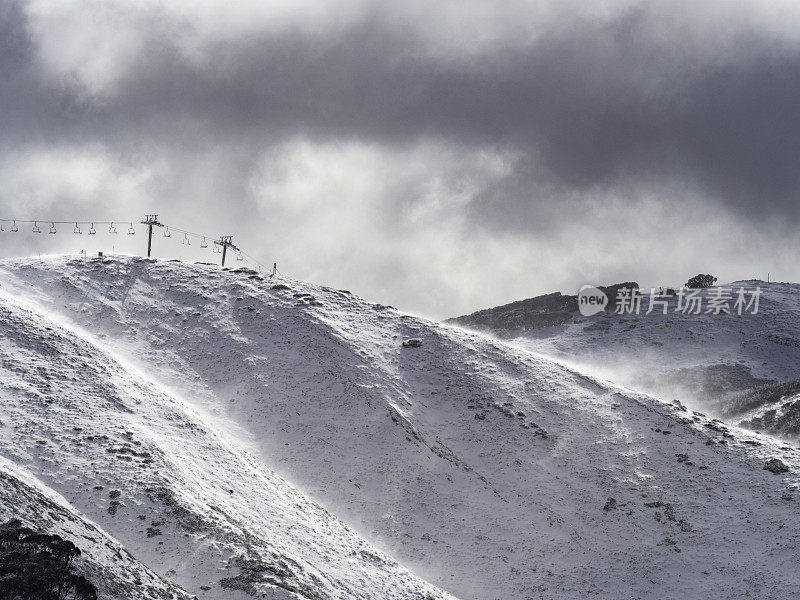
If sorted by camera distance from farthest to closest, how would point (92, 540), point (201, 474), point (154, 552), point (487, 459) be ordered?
point (487, 459) → point (201, 474) → point (154, 552) → point (92, 540)

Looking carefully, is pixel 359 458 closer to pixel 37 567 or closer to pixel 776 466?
pixel 37 567

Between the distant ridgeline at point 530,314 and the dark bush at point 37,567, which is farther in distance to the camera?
the distant ridgeline at point 530,314

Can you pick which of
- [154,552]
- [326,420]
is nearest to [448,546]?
[326,420]

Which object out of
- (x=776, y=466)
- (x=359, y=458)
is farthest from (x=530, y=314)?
(x=359, y=458)

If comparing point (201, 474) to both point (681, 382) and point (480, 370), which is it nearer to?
point (480, 370)

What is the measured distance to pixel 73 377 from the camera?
135ft

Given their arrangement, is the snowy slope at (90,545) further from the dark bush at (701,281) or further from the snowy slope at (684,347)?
the dark bush at (701,281)

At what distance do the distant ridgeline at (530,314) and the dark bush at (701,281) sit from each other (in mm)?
9504

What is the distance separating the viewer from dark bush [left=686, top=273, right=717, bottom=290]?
119m

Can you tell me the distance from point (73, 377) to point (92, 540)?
15664mm

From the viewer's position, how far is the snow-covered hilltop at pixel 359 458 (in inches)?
1304

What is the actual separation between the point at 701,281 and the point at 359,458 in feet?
294

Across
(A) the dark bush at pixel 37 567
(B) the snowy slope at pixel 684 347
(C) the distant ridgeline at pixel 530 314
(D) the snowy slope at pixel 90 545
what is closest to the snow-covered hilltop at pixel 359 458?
(D) the snowy slope at pixel 90 545

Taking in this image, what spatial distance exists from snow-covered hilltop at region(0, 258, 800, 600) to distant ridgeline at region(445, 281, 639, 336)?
50635mm
